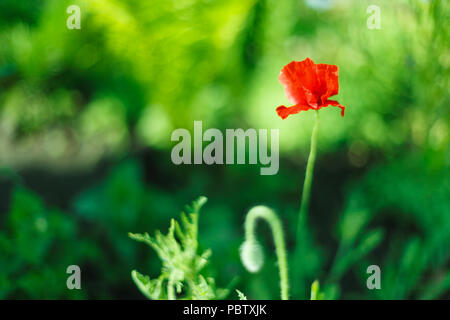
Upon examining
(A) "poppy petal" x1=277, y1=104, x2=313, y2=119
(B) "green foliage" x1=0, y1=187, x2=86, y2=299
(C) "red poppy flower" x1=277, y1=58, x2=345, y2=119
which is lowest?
(B) "green foliage" x1=0, y1=187, x2=86, y2=299

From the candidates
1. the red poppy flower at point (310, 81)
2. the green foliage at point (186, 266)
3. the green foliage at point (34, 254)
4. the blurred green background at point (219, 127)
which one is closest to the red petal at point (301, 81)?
the red poppy flower at point (310, 81)

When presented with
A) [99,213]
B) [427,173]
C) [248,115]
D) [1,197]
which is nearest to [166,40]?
[248,115]

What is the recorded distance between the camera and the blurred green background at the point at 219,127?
36.0 inches

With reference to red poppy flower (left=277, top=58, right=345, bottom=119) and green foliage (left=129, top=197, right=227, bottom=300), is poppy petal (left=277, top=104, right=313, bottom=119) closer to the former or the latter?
red poppy flower (left=277, top=58, right=345, bottom=119)

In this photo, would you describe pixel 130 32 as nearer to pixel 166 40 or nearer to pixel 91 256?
pixel 166 40

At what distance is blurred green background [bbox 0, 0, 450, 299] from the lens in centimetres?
92

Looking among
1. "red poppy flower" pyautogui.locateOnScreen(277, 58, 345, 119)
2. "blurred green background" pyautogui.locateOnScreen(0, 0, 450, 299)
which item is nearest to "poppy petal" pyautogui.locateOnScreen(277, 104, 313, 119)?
"red poppy flower" pyautogui.locateOnScreen(277, 58, 345, 119)

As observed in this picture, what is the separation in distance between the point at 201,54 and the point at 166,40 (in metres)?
0.15

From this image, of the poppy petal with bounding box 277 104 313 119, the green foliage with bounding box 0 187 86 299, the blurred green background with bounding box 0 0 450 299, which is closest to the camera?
the poppy petal with bounding box 277 104 313 119

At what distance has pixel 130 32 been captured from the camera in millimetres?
1265

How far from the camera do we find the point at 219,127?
5.17 feet

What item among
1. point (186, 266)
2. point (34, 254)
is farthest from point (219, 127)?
point (186, 266)

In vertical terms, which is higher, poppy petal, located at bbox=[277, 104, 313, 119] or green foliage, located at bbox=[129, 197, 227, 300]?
poppy petal, located at bbox=[277, 104, 313, 119]

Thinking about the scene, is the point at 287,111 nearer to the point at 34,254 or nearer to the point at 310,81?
the point at 310,81
